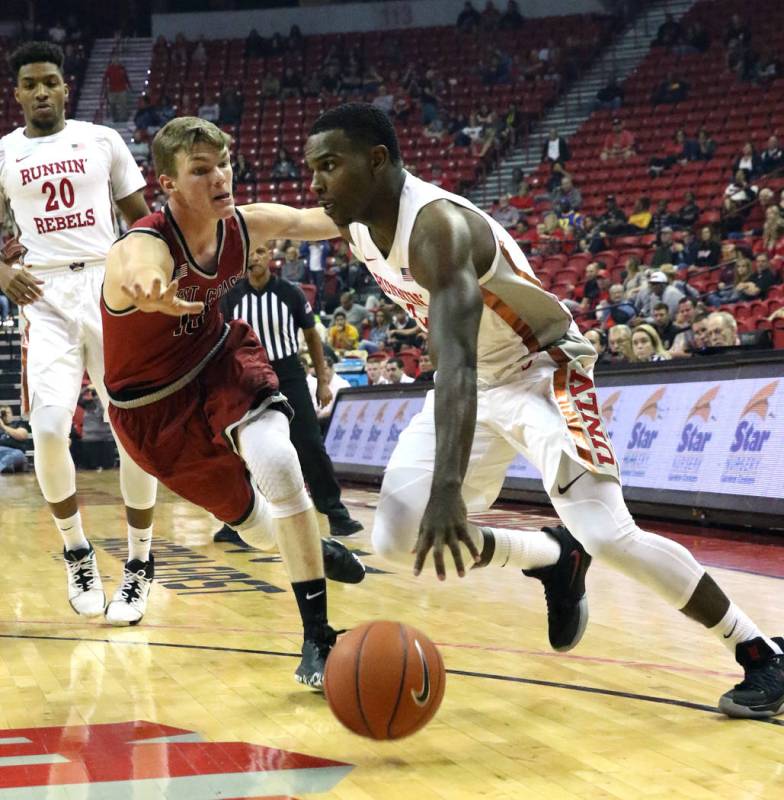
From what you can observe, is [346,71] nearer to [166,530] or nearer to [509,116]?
[509,116]

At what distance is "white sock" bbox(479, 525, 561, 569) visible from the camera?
12.9 ft

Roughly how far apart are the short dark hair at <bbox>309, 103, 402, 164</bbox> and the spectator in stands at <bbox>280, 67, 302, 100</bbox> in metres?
23.2

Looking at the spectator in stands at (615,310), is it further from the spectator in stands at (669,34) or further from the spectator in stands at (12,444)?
the spectator in stands at (669,34)

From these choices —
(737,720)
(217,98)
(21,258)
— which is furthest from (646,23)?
(737,720)

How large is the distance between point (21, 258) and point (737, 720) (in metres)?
3.61

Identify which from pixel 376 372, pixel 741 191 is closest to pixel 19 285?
pixel 376 372

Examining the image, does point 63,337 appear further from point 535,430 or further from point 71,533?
point 535,430

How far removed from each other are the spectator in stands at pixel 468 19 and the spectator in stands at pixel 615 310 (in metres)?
12.5

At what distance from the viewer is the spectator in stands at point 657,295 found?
12680 mm

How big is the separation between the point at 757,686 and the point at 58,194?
355 centimetres

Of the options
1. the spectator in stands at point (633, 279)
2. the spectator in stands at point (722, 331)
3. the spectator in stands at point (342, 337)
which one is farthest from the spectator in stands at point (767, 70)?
the spectator in stands at point (722, 331)

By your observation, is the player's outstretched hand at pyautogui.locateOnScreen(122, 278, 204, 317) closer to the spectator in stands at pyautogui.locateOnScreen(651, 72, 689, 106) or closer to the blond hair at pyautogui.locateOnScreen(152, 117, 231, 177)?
the blond hair at pyautogui.locateOnScreen(152, 117, 231, 177)

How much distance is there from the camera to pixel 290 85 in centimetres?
2589

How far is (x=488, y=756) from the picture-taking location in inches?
121
